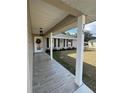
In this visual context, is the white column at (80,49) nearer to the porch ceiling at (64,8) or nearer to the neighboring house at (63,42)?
the porch ceiling at (64,8)

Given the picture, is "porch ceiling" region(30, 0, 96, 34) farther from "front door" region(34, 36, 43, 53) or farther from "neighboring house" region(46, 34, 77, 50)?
"neighboring house" region(46, 34, 77, 50)

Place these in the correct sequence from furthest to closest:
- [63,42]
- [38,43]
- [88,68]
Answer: [63,42], [38,43], [88,68]

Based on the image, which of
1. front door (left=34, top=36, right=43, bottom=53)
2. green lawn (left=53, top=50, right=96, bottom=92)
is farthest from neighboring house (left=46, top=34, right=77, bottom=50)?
green lawn (left=53, top=50, right=96, bottom=92)

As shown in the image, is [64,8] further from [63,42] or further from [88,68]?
[63,42]

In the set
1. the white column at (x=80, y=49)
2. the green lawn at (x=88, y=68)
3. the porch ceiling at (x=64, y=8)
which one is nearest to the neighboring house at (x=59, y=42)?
the green lawn at (x=88, y=68)

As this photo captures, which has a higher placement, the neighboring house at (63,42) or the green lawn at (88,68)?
the neighboring house at (63,42)

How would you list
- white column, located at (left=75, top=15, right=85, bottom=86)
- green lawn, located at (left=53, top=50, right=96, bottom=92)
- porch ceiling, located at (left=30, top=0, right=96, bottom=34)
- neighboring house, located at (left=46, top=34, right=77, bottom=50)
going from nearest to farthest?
porch ceiling, located at (left=30, top=0, right=96, bottom=34)
white column, located at (left=75, top=15, right=85, bottom=86)
green lawn, located at (left=53, top=50, right=96, bottom=92)
neighboring house, located at (left=46, top=34, right=77, bottom=50)

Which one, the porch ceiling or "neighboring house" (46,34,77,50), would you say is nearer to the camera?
the porch ceiling

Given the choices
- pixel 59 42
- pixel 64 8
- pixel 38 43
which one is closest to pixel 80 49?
pixel 64 8
